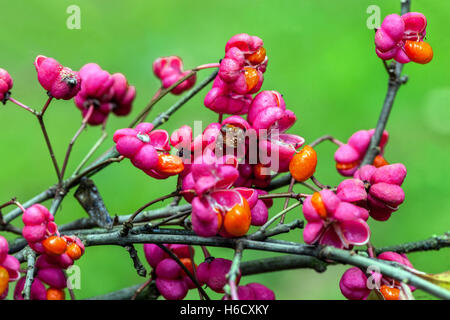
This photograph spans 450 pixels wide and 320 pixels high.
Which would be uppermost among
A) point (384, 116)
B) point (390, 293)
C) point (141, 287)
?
point (384, 116)

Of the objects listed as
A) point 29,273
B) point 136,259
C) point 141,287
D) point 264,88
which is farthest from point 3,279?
point 264,88

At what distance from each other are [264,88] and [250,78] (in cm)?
172

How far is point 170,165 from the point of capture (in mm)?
817

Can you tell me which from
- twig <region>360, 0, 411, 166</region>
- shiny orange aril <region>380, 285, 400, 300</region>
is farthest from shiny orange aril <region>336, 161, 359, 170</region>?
shiny orange aril <region>380, 285, 400, 300</region>

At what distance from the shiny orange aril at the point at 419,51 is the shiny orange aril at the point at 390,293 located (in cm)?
38

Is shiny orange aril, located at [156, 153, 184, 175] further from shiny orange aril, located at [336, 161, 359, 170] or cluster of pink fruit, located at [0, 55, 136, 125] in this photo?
shiny orange aril, located at [336, 161, 359, 170]

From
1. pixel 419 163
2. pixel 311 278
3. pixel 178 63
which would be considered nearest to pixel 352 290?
pixel 178 63

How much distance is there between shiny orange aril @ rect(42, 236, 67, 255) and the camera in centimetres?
77

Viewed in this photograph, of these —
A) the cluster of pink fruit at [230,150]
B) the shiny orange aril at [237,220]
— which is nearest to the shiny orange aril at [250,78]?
the cluster of pink fruit at [230,150]

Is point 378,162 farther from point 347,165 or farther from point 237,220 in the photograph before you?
point 237,220

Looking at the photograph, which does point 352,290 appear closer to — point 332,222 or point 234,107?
point 332,222

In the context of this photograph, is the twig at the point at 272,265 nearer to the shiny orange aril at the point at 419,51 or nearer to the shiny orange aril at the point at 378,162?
the shiny orange aril at the point at 378,162

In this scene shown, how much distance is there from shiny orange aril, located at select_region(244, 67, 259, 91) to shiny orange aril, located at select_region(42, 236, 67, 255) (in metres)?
0.35

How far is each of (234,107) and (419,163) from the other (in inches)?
65.7
